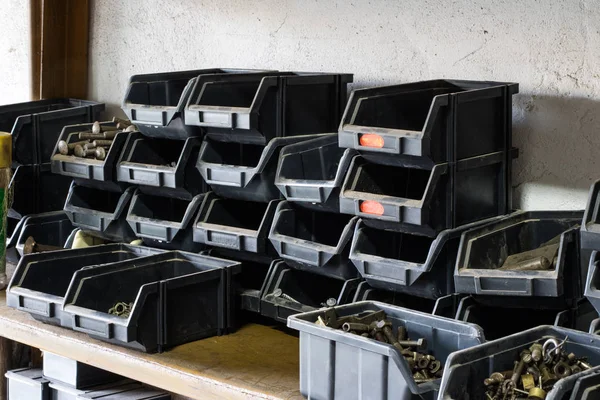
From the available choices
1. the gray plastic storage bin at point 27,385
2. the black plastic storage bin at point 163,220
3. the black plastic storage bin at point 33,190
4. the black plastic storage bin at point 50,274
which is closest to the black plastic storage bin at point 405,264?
the black plastic storage bin at point 163,220

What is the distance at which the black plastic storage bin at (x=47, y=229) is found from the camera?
3.47 metres

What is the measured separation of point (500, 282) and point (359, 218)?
433mm

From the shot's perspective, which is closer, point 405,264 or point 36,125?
point 405,264

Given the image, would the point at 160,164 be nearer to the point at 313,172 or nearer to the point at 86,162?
the point at 86,162

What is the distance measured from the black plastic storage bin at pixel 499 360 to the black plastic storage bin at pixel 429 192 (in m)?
0.41

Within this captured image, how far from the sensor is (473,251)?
97.2 inches

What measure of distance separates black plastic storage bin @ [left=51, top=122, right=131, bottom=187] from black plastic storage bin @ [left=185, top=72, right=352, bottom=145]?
36cm

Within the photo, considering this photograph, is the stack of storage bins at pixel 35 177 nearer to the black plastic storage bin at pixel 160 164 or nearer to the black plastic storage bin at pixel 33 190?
the black plastic storage bin at pixel 33 190

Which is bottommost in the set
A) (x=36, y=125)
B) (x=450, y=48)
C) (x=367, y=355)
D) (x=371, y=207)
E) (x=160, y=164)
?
(x=367, y=355)

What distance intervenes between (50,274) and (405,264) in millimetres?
1105

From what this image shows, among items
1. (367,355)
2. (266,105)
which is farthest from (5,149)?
(367,355)

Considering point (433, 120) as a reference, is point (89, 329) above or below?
below

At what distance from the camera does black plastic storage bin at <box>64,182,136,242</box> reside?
10.6 feet

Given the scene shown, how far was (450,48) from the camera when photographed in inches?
116
